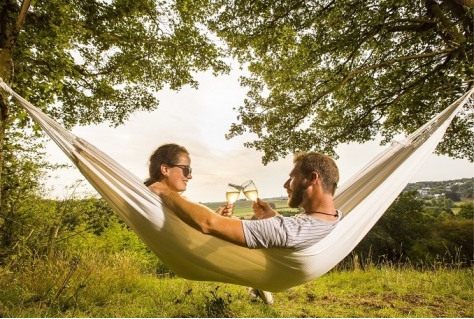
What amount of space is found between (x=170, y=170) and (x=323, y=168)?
1018 mm

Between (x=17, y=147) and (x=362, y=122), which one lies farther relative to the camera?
(x=362, y=122)

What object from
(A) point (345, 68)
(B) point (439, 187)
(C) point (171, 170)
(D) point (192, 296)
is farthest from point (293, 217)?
(B) point (439, 187)

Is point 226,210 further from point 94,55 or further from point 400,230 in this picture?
point 400,230

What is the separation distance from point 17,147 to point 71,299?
5.89ft

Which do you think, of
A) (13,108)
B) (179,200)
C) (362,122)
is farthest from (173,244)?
(362,122)

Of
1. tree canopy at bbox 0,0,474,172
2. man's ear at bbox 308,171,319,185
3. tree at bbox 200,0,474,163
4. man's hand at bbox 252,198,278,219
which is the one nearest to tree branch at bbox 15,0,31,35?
tree canopy at bbox 0,0,474,172

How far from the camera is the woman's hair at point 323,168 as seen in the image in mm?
1581

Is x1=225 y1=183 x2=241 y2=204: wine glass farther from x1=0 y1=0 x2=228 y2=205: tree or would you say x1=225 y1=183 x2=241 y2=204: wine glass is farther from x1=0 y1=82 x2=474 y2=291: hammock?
x1=0 y1=0 x2=228 y2=205: tree

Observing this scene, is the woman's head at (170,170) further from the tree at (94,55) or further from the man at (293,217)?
the tree at (94,55)

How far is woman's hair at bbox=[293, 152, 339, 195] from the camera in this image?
5.19 ft

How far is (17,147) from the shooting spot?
289 centimetres

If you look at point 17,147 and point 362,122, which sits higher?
point 362,122

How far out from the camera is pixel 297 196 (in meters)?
1.60

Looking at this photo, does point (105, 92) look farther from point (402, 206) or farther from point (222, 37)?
point (402, 206)
